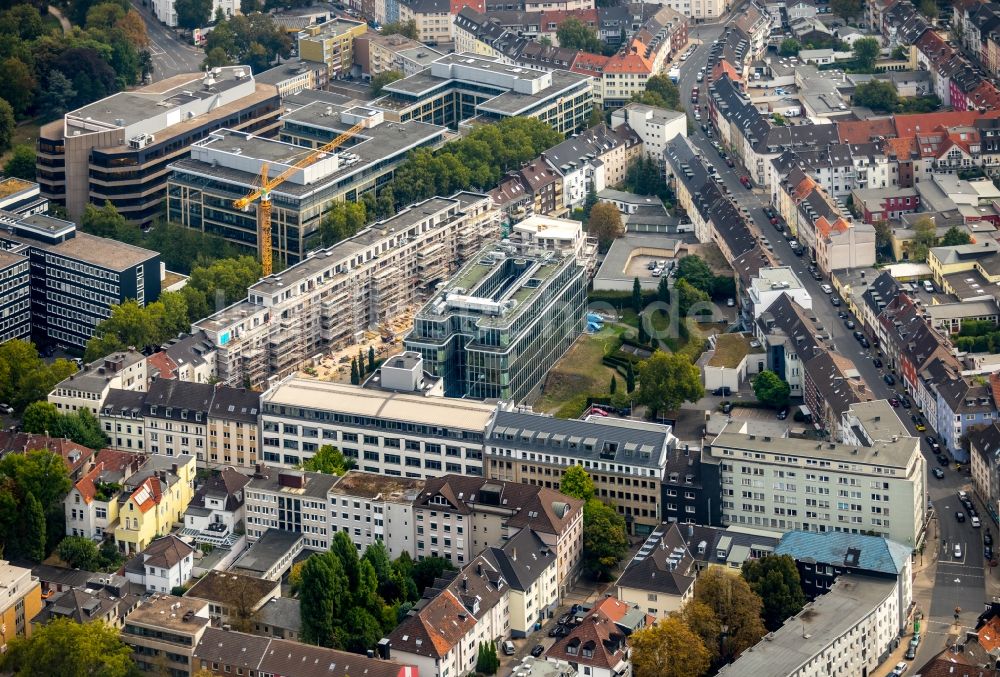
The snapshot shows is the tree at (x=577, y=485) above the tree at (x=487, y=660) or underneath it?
above

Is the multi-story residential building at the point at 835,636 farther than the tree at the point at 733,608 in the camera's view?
No

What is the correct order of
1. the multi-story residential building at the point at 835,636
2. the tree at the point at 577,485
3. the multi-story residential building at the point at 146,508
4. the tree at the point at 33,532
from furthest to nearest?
1. the tree at the point at 577,485
2. the multi-story residential building at the point at 146,508
3. the tree at the point at 33,532
4. the multi-story residential building at the point at 835,636

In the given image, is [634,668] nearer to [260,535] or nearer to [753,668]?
[753,668]

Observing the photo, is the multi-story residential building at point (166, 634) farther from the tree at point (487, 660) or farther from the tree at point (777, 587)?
the tree at point (777, 587)

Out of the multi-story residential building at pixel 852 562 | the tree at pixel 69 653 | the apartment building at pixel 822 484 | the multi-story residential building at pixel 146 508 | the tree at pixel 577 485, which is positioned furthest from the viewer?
the tree at pixel 577 485

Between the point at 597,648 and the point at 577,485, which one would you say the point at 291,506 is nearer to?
the point at 577,485

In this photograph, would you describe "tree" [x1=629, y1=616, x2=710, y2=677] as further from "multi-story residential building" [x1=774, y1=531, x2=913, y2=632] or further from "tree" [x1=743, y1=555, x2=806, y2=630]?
"multi-story residential building" [x1=774, y1=531, x2=913, y2=632]

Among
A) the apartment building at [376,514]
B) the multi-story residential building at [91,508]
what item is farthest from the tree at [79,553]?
the apartment building at [376,514]
